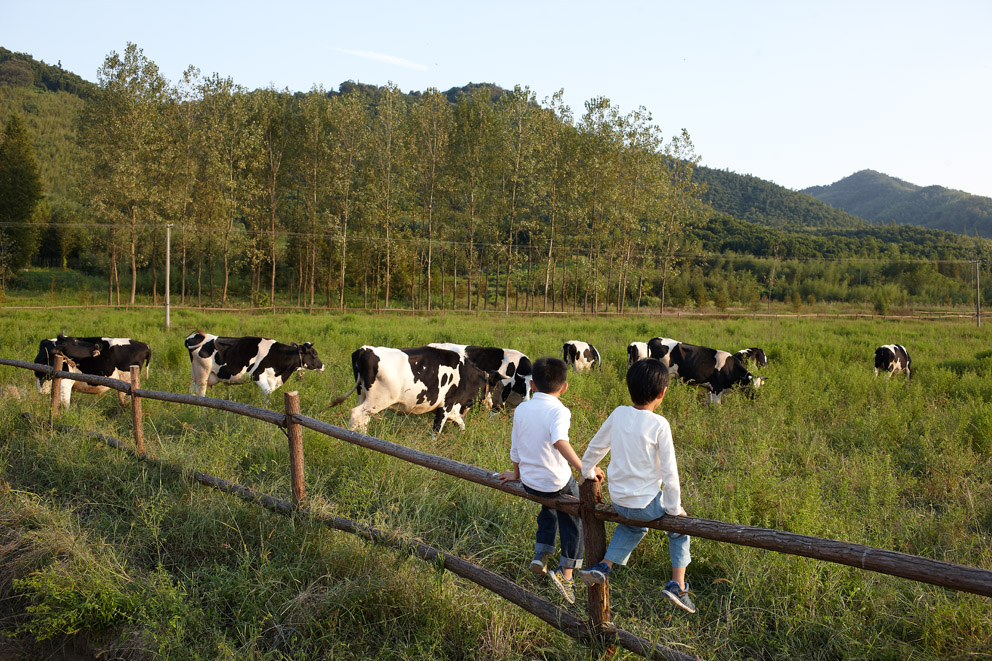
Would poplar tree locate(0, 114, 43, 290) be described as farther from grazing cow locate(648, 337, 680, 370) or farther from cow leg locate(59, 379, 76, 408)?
grazing cow locate(648, 337, 680, 370)

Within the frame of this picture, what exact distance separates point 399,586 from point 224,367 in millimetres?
7557

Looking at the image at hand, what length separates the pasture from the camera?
12.1 feet

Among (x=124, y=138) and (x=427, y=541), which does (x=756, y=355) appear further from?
(x=124, y=138)

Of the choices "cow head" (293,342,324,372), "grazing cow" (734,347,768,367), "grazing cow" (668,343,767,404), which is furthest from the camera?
"grazing cow" (734,347,768,367)

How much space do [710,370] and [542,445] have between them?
31.3 ft

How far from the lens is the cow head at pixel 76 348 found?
948 cm

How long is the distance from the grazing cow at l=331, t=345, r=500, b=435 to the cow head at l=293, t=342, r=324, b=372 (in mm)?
2861

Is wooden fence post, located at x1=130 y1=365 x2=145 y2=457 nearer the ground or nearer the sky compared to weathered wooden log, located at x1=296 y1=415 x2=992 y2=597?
nearer the ground

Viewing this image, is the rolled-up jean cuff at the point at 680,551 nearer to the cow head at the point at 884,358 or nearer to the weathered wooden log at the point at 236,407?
the weathered wooden log at the point at 236,407

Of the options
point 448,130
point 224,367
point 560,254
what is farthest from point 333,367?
point 560,254

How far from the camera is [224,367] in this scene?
33.8ft

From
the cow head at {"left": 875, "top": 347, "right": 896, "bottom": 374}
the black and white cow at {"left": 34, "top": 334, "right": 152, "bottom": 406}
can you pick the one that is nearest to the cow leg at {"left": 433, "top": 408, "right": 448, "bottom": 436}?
the black and white cow at {"left": 34, "top": 334, "right": 152, "bottom": 406}

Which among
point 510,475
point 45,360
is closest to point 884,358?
point 510,475

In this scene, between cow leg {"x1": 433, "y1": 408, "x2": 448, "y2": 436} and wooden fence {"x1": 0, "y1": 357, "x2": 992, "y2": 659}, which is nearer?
wooden fence {"x1": 0, "y1": 357, "x2": 992, "y2": 659}
